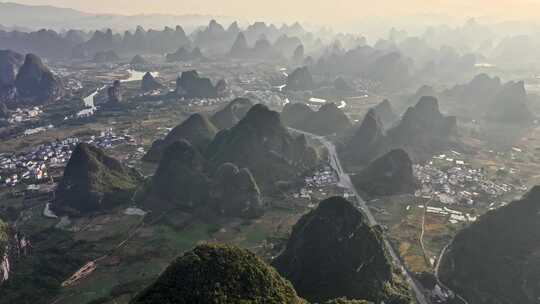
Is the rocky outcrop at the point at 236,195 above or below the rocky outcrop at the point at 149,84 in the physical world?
below

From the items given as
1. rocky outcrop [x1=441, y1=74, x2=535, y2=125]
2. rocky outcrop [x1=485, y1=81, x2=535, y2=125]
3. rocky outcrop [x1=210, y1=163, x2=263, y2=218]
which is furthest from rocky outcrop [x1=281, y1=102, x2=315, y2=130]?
rocky outcrop [x1=485, y1=81, x2=535, y2=125]

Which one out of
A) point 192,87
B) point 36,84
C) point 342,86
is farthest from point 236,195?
point 36,84

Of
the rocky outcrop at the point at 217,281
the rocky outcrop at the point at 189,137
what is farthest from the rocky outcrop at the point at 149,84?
the rocky outcrop at the point at 217,281

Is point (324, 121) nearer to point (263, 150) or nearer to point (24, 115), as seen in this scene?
point (263, 150)

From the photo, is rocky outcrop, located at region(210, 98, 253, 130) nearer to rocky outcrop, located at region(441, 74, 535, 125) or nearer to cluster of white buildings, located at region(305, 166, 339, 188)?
cluster of white buildings, located at region(305, 166, 339, 188)

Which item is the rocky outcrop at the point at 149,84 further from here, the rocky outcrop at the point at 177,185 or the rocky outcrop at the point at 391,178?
the rocky outcrop at the point at 391,178
